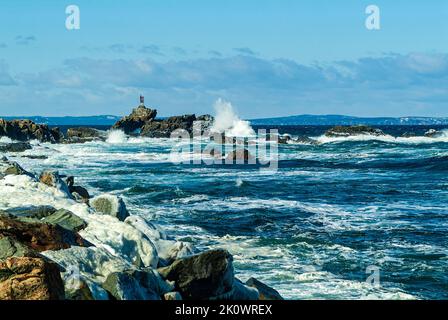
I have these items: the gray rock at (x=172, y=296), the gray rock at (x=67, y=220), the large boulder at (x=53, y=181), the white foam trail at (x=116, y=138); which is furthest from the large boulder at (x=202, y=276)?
the white foam trail at (x=116, y=138)

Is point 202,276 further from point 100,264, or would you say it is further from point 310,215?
point 310,215

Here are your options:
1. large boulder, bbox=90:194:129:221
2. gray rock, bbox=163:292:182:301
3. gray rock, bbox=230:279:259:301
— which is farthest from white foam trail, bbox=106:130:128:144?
gray rock, bbox=163:292:182:301

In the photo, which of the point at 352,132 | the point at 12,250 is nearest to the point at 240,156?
the point at 12,250

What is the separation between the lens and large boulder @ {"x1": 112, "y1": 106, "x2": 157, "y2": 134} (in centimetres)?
8381

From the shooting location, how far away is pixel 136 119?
8525 centimetres

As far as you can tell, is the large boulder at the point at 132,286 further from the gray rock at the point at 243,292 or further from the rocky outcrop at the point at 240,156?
the rocky outcrop at the point at 240,156

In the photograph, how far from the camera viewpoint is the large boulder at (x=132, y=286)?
7.25 metres

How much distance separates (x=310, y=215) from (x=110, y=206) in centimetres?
841

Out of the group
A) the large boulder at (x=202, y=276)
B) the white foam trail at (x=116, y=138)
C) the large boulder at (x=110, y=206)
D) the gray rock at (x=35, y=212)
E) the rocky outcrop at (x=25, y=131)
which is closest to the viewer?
the large boulder at (x=202, y=276)

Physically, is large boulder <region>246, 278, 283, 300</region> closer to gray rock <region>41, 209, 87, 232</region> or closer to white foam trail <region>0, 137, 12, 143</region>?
gray rock <region>41, 209, 87, 232</region>

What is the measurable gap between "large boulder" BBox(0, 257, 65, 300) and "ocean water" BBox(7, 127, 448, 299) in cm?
529

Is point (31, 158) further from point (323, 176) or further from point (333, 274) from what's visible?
point (333, 274)
